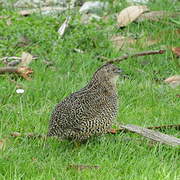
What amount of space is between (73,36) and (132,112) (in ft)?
7.23

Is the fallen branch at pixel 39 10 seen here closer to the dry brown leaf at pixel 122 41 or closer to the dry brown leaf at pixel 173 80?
the dry brown leaf at pixel 122 41

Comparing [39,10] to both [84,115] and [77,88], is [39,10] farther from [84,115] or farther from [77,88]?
[84,115]

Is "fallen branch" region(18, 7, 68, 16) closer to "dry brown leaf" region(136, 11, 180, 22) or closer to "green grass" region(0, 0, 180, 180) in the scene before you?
"green grass" region(0, 0, 180, 180)

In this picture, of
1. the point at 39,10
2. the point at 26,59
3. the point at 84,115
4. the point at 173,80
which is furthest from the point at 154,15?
the point at 84,115

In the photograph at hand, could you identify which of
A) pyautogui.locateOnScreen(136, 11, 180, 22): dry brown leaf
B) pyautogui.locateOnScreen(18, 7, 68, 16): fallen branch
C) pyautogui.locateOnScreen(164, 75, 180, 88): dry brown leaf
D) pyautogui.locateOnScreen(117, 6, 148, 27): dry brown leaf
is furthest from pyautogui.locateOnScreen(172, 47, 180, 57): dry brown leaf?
pyautogui.locateOnScreen(18, 7, 68, 16): fallen branch

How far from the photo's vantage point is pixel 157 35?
9664mm

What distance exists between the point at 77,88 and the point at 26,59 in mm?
1113

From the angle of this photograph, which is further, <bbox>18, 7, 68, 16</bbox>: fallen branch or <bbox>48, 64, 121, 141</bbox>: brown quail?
<bbox>18, 7, 68, 16</bbox>: fallen branch

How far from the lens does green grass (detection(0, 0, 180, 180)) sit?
579 centimetres

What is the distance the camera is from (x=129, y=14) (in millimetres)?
9992

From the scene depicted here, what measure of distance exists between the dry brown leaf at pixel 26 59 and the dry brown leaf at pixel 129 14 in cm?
166

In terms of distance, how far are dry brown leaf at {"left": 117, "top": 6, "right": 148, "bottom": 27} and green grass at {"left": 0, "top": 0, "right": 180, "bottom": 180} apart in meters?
0.12

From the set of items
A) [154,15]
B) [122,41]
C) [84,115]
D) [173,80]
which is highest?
[84,115]

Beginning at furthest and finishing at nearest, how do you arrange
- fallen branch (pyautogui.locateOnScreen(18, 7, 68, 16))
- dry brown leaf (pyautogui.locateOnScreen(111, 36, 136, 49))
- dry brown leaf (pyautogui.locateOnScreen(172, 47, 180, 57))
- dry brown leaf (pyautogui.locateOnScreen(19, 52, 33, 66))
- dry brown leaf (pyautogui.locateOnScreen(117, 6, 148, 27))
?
fallen branch (pyautogui.locateOnScreen(18, 7, 68, 16)) → dry brown leaf (pyautogui.locateOnScreen(117, 6, 148, 27)) → dry brown leaf (pyautogui.locateOnScreen(111, 36, 136, 49)) → dry brown leaf (pyautogui.locateOnScreen(172, 47, 180, 57)) → dry brown leaf (pyautogui.locateOnScreen(19, 52, 33, 66))
